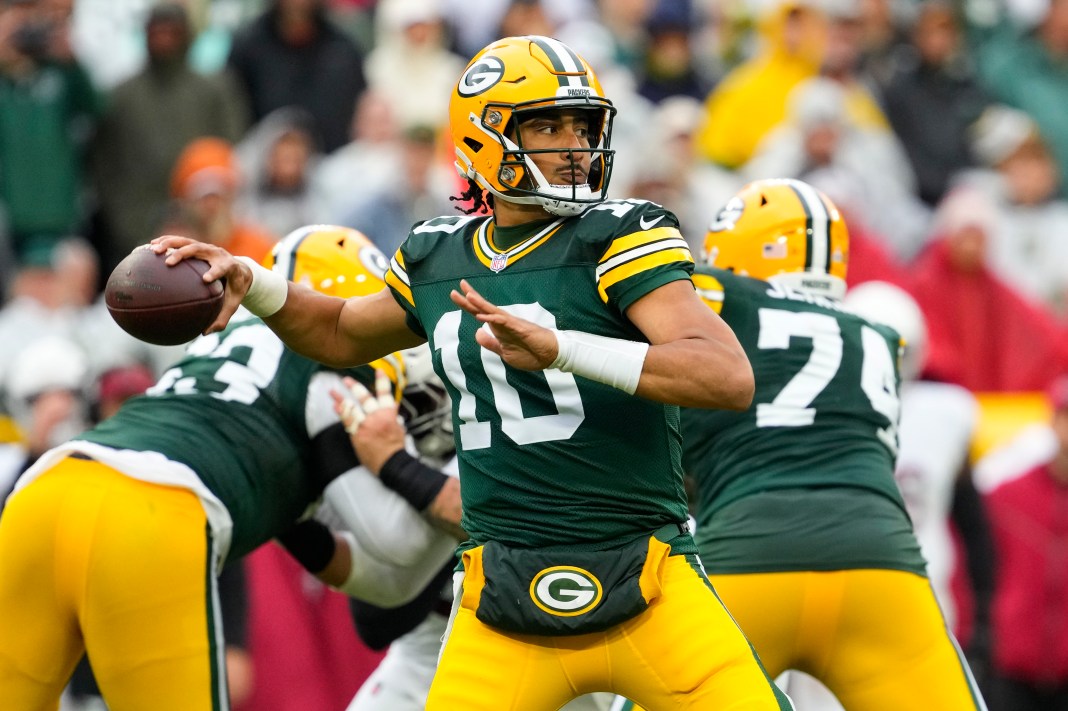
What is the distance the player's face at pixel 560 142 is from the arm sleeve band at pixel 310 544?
1.70m

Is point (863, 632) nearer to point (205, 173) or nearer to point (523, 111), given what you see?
point (523, 111)

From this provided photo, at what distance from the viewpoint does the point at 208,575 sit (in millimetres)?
4715

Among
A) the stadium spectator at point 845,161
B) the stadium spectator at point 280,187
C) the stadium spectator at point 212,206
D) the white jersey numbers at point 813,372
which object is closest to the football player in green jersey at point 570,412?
the white jersey numbers at point 813,372

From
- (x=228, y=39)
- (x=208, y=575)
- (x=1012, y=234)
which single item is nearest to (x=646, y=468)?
(x=208, y=575)

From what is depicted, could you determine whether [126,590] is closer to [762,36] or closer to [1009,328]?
[1009,328]

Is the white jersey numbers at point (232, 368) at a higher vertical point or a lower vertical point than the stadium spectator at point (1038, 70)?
higher

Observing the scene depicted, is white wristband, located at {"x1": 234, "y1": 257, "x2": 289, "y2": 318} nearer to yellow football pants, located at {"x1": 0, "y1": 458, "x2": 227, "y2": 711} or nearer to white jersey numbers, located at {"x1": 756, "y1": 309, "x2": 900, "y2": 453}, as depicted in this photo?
yellow football pants, located at {"x1": 0, "y1": 458, "x2": 227, "y2": 711}

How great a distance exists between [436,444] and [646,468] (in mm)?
1689

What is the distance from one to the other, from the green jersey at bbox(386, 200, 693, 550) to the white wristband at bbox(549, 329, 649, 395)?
0.16 m

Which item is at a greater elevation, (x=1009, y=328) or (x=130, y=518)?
(x=130, y=518)

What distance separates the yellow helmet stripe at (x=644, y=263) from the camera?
378 cm

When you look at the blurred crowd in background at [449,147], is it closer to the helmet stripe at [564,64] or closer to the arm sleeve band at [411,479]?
the arm sleeve band at [411,479]

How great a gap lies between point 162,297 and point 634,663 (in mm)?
1421

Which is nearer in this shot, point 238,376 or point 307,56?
point 238,376
